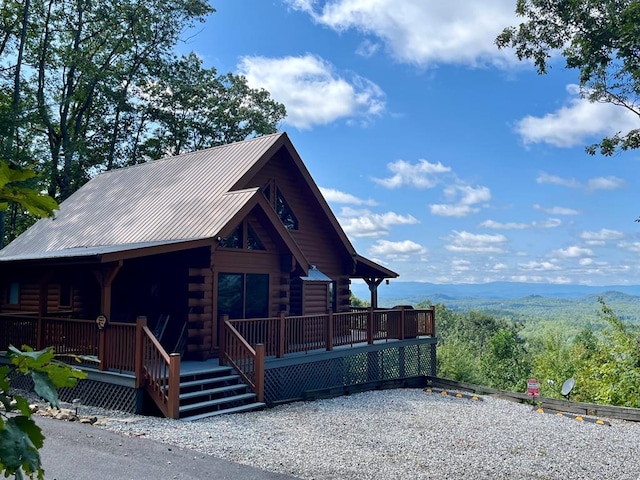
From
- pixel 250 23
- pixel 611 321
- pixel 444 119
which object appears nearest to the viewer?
pixel 611 321

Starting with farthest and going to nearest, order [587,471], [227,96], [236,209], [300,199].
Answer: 1. [227,96]
2. [300,199]
3. [236,209]
4. [587,471]

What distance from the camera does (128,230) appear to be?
1562 cm

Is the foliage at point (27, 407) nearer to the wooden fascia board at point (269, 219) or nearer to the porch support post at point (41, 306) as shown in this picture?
the wooden fascia board at point (269, 219)

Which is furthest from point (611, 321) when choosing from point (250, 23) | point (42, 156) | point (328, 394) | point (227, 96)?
point (42, 156)

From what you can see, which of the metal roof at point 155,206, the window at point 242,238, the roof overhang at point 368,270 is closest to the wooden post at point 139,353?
the metal roof at point 155,206

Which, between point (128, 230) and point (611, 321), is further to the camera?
point (611, 321)

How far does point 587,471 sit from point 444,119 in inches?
1334

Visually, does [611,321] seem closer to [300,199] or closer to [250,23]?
[300,199]

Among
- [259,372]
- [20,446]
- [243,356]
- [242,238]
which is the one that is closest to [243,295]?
[242,238]

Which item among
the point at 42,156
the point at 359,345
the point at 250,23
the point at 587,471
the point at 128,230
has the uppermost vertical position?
the point at 250,23

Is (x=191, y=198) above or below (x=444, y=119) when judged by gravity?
below

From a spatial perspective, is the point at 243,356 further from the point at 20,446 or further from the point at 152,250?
the point at 20,446

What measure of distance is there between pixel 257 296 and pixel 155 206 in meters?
4.26

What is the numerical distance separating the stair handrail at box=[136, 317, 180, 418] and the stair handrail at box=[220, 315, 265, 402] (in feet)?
5.57
